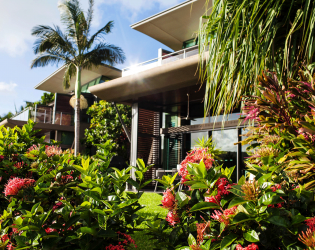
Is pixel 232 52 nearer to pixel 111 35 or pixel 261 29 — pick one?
pixel 261 29

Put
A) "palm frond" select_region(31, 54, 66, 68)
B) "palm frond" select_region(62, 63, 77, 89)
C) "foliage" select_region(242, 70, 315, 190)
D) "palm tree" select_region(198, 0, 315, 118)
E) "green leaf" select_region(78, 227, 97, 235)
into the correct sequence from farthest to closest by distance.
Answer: "palm frond" select_region(62, 63, 77, 89), "palm frond" select_region(31, 54, 66, 68), "palm tree" select_region(198, 0, 315, 118), "foliage" select_region(242, 70, 315, 190), "green leaf" select_region(78, 227, 97, 235)

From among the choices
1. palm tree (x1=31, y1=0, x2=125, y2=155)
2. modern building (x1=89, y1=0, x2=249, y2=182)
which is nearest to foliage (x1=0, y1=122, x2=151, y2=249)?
modern building (x1=89, y1=0, x2=249, y2=182)

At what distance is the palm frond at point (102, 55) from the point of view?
1455 cm

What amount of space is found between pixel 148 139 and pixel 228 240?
9246 mm

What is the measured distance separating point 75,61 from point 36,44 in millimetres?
2200

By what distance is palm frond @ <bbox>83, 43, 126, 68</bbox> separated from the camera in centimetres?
1455

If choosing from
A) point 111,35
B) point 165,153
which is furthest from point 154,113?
point 111,35

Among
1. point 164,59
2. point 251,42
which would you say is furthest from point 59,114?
point 251,42

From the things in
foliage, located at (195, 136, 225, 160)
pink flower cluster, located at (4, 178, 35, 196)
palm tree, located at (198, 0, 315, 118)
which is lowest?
pink flower cluster, located at (4, 178, 35, 196)

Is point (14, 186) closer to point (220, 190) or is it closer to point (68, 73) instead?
point (220, 190)

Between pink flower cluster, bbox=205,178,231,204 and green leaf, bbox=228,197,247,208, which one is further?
pink flower cluster, bbox=205,178,231,204

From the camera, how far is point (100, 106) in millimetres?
Result: 14883

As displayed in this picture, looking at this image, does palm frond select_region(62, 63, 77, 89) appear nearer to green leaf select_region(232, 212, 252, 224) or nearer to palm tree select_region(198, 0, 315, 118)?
palm tree select_region(198, 0, 315, 118)

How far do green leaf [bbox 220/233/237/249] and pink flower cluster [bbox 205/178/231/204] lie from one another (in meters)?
0.15
